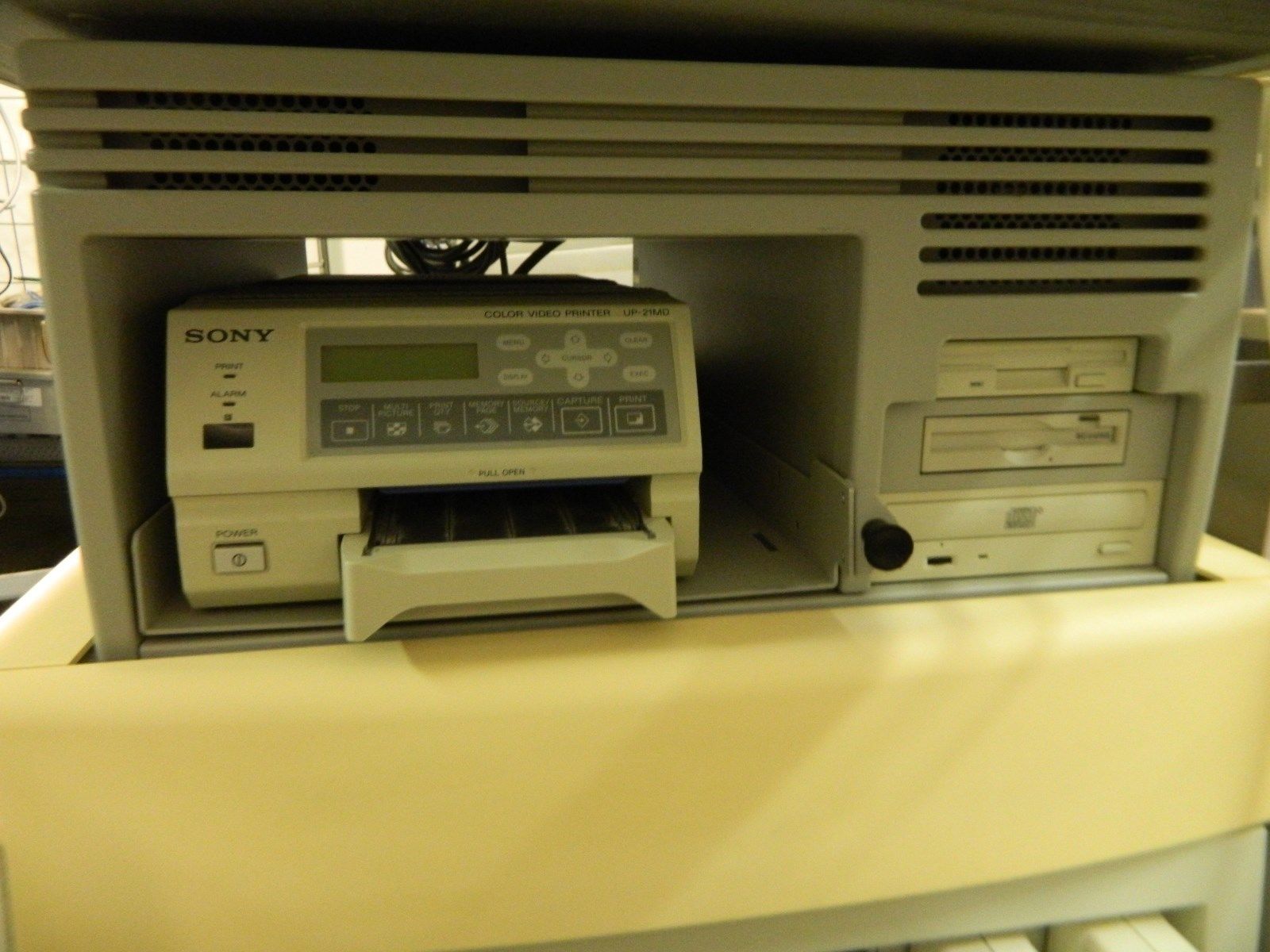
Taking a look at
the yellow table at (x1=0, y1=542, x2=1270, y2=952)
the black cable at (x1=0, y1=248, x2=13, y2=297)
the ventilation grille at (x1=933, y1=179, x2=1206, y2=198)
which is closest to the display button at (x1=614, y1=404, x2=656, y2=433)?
the yellow table at (x1=0, y1=542, x2=1270, y2=952)

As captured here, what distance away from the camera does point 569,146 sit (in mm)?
460

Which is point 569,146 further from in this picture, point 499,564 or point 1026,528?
point 1026,528

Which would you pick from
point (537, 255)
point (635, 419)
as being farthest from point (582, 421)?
point (537, 255)

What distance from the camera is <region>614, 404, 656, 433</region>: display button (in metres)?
0.50

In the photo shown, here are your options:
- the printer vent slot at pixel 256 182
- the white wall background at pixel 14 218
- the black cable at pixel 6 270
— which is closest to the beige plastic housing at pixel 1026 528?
the printer vent slot at pixel 256 182

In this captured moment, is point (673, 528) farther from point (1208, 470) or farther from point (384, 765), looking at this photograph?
point (1208, 470)

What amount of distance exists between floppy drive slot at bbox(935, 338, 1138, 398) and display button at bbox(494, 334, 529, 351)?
25cm

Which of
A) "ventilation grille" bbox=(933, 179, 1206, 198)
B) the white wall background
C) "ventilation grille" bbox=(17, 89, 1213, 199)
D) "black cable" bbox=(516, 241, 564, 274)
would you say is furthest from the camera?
the white wall background

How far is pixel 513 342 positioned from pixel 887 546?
25cm

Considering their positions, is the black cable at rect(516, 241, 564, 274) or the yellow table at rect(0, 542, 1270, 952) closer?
the yellow table at rect(0, 542, 1270, 952)

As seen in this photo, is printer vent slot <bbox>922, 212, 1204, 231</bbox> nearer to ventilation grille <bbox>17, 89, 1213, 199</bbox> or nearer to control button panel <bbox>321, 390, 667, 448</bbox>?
ventilation grille <bbox>17, 89, 1213, 199</bbox>

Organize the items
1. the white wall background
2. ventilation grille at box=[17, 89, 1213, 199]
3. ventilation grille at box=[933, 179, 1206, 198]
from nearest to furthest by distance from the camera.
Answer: ventilation grille at box=[17, 89, 1213, 199] → ventilation grille at box=[933, 179, 1206, 198] → the white wall background

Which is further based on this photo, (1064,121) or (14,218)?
(14,218)

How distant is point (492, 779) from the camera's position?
44 centimetres
